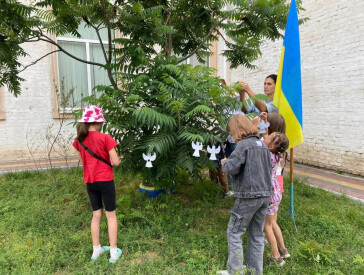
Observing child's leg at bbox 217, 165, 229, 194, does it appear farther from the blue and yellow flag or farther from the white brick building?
the white brick building

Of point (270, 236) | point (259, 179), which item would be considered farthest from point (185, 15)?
point (270, 236)

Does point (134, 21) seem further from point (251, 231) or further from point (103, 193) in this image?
point (251, 231)

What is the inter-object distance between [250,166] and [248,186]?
0.59 feet

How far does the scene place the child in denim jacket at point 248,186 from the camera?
88.7 inches

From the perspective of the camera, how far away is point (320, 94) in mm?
6496

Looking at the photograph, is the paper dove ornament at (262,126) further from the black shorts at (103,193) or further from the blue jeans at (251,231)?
the black shorts at (103,193)

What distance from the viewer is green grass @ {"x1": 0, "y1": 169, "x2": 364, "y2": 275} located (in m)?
2.61

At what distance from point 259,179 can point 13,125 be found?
7.69 meters

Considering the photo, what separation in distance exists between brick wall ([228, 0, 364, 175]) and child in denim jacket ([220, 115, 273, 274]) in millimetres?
4666

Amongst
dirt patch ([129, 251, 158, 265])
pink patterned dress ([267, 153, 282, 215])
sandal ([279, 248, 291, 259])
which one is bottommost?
dirt patch ([129, 251, 158, 265])

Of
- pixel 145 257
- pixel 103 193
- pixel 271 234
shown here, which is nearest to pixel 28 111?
pixel 103 193

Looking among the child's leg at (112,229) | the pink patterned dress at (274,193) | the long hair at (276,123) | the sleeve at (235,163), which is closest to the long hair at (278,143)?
the pink patterned dress at (274,193)

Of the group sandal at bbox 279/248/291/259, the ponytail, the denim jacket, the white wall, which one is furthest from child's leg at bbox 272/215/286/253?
the white wall

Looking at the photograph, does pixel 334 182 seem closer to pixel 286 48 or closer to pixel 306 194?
pixel 306 194
